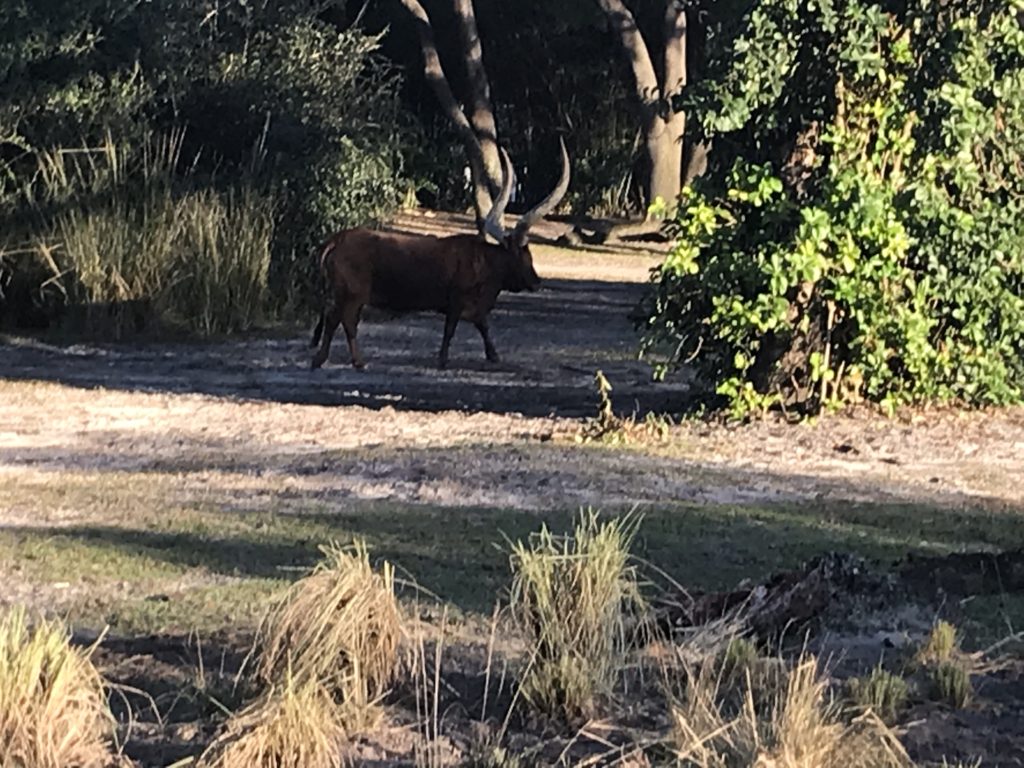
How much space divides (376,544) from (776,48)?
642 cm

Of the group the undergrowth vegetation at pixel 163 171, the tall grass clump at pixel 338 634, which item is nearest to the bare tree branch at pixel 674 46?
the undergrowth vegetation at pixel 163 171

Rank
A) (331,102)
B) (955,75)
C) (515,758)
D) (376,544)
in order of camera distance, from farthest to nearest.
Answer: (331,102) < (955,75) < (376,544) < (515,758)

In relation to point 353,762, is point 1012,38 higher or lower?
higher

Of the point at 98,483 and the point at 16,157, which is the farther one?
the point at 16,157

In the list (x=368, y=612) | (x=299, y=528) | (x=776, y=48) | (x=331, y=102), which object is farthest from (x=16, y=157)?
(x=368, y=612)

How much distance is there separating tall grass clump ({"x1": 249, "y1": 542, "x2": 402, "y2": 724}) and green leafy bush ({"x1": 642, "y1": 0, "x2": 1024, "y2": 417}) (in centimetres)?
780

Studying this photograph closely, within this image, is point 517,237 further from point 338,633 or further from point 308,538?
point 338,633

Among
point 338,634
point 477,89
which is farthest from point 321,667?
point 477,89

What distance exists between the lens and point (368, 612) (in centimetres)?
617

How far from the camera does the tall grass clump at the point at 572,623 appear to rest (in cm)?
595

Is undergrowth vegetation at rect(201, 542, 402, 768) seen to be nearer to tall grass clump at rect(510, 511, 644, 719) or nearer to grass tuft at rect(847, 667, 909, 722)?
tall grass clump at rect(510, 511, 644, 719)

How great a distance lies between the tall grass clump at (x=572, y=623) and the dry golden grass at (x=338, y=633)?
0.47 metres

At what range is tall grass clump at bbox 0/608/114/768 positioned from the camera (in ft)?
17.8

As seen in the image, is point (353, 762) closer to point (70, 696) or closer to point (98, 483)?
point (70, 696)
